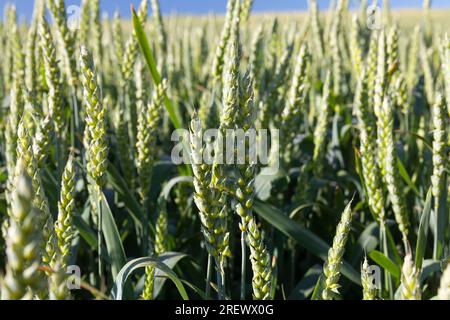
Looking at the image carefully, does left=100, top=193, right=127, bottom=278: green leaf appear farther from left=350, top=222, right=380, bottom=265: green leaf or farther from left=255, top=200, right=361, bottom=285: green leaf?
left=350, top=222, right=380, bottom=265: green leaf

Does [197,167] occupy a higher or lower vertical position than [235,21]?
lower

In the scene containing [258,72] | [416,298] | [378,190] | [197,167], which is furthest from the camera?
Answer: [258,72]

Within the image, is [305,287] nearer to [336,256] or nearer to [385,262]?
[385,262]

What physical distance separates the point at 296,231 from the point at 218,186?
1.79 feet

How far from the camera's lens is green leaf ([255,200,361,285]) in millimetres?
1324

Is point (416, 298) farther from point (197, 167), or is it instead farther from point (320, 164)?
point (320, 164)

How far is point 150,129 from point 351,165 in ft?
3.73

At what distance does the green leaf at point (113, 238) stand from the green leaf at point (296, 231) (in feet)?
1.27

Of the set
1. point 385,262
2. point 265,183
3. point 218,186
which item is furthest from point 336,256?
point 265,183

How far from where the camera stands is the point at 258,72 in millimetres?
2166

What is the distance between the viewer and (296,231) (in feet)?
4.49

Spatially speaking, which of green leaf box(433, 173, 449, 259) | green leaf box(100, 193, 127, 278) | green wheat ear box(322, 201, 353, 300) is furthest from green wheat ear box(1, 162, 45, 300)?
green leaf box(433, 173, 449, 259)

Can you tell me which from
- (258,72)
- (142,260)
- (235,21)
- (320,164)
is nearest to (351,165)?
(320,164)

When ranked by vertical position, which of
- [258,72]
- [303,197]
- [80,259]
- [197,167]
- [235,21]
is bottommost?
[80,259]
